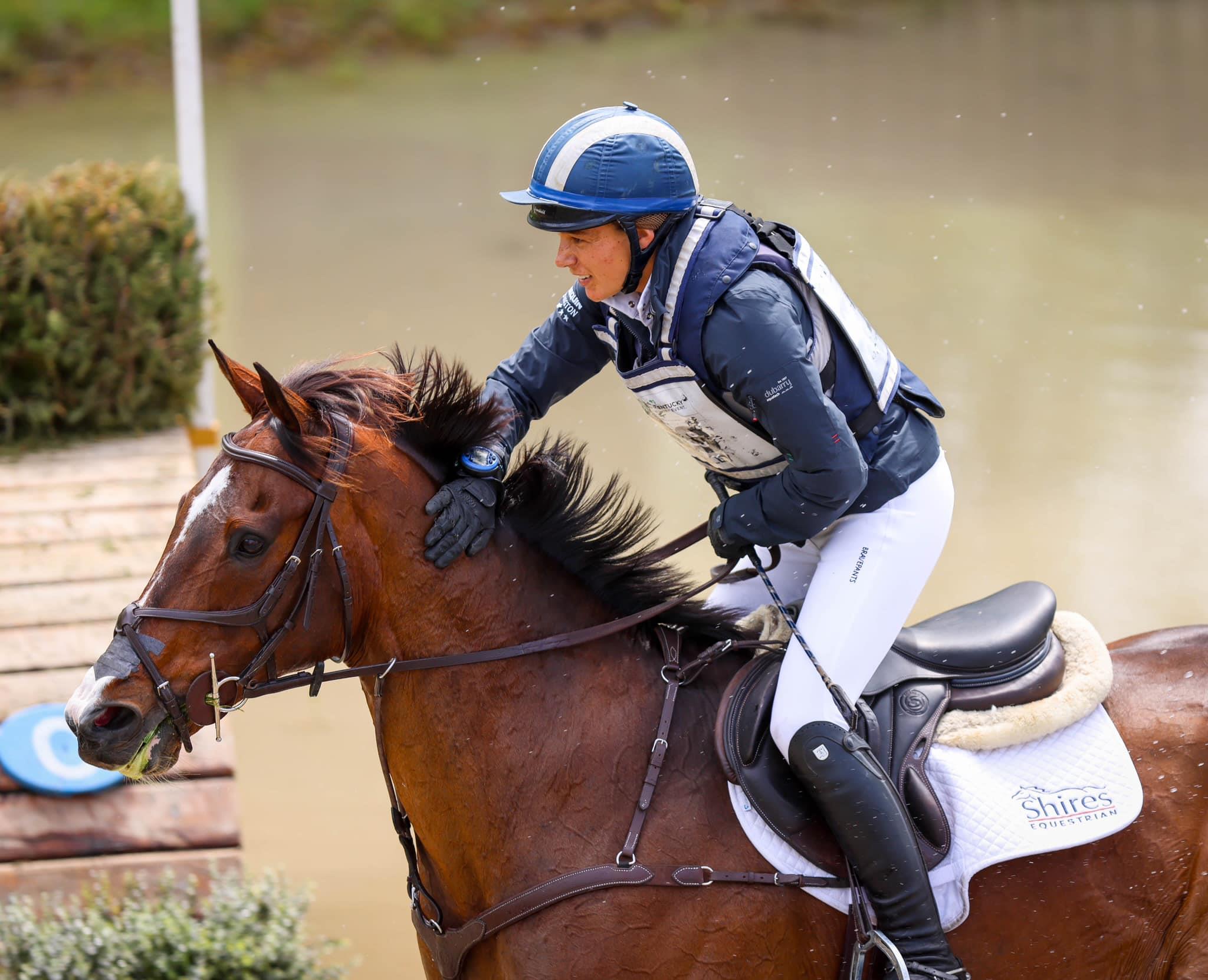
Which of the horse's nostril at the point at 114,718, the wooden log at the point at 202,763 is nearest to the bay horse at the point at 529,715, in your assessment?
the horse's nostril at the point at 114,718

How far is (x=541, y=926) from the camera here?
230 centimetres

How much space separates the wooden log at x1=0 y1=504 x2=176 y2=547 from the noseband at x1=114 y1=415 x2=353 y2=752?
128 inches

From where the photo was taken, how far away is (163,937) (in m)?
3.06

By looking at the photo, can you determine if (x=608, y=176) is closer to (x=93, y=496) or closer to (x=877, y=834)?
(x=877, y=834)

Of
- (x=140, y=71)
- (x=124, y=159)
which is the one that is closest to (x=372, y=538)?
(x=124, y=159)

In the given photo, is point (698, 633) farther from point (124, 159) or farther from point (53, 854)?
point (124, 159)

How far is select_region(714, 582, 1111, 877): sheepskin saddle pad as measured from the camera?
94.2 inches

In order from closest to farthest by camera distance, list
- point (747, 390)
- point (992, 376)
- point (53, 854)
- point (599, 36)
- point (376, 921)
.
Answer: point (747, 390), point (53, 854), point (376, 921), point (992, 376), point (599, 36)

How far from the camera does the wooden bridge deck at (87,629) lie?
140 inches

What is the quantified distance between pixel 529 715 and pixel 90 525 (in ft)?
12.0

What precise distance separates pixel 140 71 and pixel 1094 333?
12.5 meters

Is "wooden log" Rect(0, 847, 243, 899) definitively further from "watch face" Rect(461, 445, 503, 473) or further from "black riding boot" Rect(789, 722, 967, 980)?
"black riding boot" Rect(789, 722, 967, 980)

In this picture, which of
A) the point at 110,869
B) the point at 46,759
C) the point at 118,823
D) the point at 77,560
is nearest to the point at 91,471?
the point at 77,560

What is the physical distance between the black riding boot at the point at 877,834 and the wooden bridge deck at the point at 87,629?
1972 mm
